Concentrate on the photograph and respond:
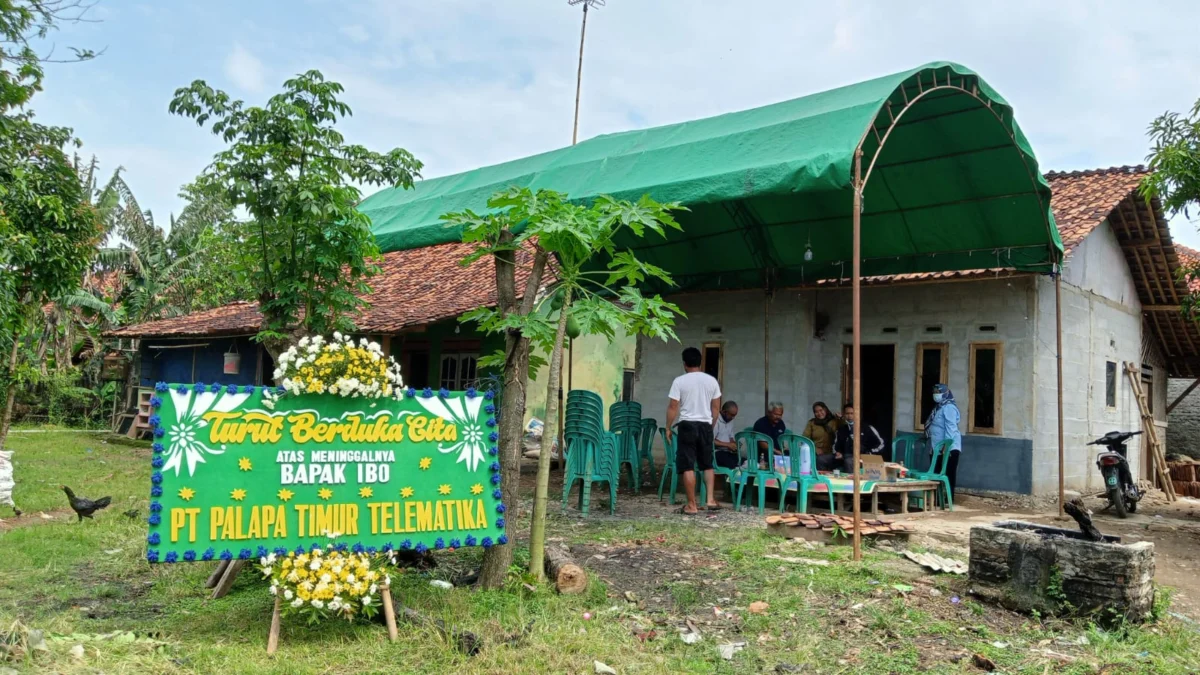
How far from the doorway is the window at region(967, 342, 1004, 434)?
1.07 meters

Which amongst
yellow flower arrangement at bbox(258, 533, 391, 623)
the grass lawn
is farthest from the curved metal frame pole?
yellow flower arrangement at bbox(258, 533, 391, 623)

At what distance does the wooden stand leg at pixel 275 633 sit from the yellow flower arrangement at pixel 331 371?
3.37 ft

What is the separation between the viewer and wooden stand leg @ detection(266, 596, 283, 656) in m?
4.28

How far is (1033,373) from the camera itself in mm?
10828

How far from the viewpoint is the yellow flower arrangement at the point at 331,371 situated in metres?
4.68

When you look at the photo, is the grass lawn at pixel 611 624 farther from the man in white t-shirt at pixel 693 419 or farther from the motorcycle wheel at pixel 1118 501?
the motorcycle wheel at pixel 1118 501

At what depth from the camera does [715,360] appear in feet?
45.0

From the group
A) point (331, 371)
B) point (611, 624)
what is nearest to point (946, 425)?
point (611, 624)

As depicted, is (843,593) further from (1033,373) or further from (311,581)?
(1033,373)

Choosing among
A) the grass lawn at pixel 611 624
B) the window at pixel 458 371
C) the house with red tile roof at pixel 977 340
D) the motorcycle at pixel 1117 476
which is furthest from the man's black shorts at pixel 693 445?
→ the window at pixel 458 371

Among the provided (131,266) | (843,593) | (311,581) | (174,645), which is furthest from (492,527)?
(131,266)

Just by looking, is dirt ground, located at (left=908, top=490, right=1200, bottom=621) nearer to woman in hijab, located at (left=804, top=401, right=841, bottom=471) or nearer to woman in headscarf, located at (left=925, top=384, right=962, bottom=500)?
woman in headscarf, located at (left=925, top=384, right=962, bottom=500)

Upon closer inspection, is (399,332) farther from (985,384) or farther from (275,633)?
(275,633)

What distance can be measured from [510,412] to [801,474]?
4408 mm
